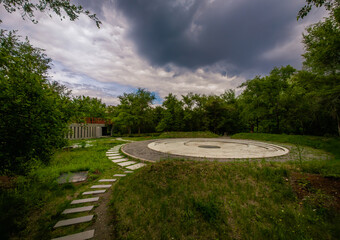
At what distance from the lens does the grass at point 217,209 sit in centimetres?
177

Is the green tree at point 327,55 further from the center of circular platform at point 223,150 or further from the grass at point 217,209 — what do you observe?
the grass at point 217,209

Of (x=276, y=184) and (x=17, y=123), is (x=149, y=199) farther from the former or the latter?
(x=276, y=184)

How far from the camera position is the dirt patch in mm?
2197

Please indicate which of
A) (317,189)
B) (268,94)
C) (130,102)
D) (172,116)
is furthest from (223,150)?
(130,102)

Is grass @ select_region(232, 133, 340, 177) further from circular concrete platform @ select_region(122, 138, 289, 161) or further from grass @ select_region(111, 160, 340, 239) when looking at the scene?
circular concrete platform @ select_region(122, 138, 289, 161)

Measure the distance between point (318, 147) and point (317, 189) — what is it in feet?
33.7

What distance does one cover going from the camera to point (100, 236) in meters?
1.77

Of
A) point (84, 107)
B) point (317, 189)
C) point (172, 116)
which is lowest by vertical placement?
point (317, 189)

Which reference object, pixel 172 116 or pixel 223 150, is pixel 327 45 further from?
pixel 172 116

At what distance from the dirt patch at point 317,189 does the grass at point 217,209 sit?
117 mm

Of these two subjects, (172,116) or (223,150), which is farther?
(172,116)

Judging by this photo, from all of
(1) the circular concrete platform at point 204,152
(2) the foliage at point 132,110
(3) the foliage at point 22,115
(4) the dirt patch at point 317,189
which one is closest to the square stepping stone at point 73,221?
(3) the foliage at point 22,115

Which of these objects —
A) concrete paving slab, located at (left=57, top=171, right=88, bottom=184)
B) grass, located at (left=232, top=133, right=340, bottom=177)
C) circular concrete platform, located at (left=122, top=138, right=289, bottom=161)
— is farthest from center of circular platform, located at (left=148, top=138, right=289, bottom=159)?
concrete paving slab, located at (left=57, top=171, right=88, bottom=184)

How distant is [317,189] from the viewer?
249 cm
